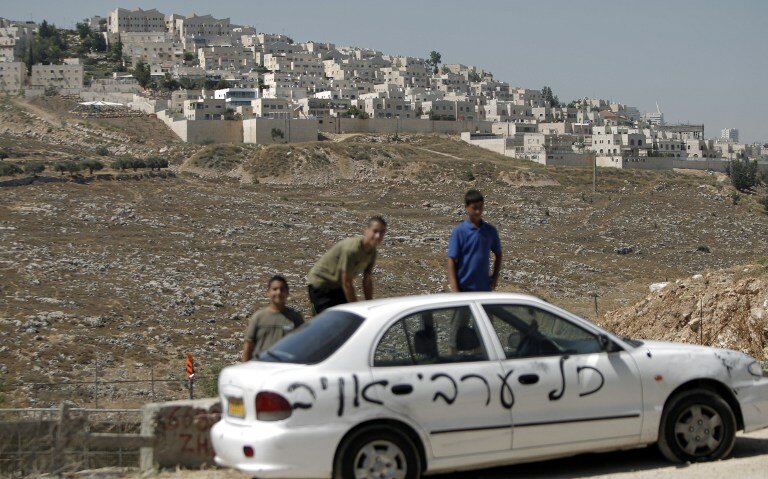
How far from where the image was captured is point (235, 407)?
7414 millimetres

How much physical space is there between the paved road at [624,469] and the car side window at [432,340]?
1104 millimetres

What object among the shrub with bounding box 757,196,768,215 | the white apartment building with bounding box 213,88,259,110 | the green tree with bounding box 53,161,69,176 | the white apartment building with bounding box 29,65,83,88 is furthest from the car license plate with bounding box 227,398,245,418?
the white apartment building with bounding box 29,65,83,88

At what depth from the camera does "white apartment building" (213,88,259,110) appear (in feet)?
392

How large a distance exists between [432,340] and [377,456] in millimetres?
925

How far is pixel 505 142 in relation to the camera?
10875 centimetres

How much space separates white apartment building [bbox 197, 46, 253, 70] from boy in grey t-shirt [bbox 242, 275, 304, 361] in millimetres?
160797

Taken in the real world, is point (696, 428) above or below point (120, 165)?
below

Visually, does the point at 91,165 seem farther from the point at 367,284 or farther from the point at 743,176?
the point at 367,284

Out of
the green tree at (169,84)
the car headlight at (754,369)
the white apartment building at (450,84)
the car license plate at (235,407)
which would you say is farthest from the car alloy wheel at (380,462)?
the white apartment building at (450,84)

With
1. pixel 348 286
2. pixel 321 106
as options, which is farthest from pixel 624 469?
pixel 321 106

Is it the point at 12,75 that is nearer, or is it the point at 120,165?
the point at 120,165

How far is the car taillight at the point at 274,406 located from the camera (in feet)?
23.2

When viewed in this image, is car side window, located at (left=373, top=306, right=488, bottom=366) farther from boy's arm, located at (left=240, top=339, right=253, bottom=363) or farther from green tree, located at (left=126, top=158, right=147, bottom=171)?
green tree, located at (left=126, top=158, right=147, bottom=171)

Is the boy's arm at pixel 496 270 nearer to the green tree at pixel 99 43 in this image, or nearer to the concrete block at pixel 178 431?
the concrete block at pixel 178 431
